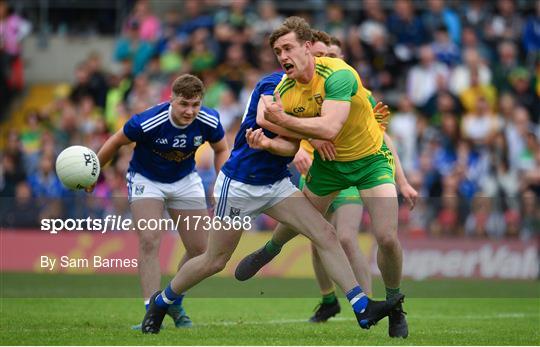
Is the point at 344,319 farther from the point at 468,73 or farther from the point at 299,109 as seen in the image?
the point at 468,73

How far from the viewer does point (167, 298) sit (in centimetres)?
1087

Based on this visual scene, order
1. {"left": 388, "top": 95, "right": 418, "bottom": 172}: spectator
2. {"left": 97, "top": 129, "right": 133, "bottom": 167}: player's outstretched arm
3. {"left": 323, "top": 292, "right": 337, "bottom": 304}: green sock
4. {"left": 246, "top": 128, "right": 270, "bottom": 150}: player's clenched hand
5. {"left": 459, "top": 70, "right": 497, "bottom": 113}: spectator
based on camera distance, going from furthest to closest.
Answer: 1. {"left": 459, "top": 70, "right": 497, "bottom": 113}: spectator
2. {"left": 388, "top": 95, "right": 418, "bottom": 172}: spectator
3. {"left": 323, "top": 292, "right": 337, "bottom": 304}: green sock
4. {"left": 97, "top": 129, "right": 133, "bottom": 167}: player's outstretched arm
5. {"left": 246, "top": 128, "right": 270, "bottom": 150}: player's clenched hand

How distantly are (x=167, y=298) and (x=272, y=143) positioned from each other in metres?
1.81

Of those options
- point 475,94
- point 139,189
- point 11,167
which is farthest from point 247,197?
point 475,94

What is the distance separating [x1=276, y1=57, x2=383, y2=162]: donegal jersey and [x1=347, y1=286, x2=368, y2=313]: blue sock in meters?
1.32

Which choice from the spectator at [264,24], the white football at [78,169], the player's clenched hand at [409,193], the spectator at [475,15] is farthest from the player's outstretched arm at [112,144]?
the spectator at [475,15]

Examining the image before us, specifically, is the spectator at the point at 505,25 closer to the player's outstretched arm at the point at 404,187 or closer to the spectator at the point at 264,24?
the spectator at the point at 264,24

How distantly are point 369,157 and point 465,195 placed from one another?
9706 mm

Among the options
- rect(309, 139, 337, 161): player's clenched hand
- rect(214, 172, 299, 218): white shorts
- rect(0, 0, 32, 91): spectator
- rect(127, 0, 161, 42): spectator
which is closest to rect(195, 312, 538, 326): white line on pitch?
rect(214, 172, 299, 218): white shorts

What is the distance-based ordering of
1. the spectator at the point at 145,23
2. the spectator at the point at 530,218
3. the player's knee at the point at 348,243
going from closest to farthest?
the player's knee at the point at 348,243 → the spectator at the point at 530,218 → the spectator at the point at 145,23

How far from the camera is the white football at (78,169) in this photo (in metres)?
11.4

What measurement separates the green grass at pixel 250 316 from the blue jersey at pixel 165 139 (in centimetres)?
161

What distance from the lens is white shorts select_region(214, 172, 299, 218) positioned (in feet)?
34.9

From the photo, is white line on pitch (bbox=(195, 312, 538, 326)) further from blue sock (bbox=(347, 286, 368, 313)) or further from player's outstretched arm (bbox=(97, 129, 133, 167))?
blue sock (bbox=(347, 286, 368, 313))
